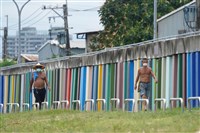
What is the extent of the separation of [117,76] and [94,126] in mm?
12351

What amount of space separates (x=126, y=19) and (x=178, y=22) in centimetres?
736

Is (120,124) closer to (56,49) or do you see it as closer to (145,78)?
(145,78)

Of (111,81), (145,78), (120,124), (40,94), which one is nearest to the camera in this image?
(120,124)

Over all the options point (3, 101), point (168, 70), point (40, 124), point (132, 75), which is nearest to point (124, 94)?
point (132, 75)

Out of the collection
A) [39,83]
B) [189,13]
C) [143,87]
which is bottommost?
[143,87]

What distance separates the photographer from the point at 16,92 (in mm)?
36344

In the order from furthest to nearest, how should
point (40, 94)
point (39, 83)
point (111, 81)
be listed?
point (111, 81) < point (40, 94) < point (39, 83)

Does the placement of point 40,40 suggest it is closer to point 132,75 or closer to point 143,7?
point 143,7

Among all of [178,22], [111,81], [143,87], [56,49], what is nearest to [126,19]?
[178,22]

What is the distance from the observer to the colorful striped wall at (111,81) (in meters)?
21.0

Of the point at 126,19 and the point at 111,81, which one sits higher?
the point at 126,19

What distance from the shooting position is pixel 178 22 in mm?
43781

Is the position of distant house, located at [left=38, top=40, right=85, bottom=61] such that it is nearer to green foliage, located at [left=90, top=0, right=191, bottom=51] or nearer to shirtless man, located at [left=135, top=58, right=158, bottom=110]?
green foliage, located at [left=90, top=0, right=191, bottom=51]

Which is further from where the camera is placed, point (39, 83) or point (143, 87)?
point (39, 83)
